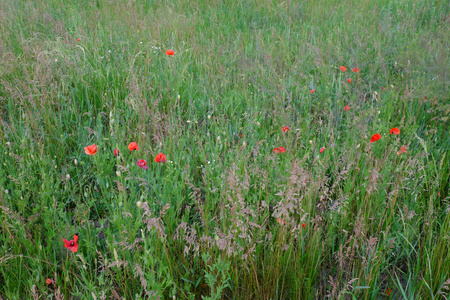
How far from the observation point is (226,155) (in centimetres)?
202

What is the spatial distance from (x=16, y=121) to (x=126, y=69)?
0.93 meters

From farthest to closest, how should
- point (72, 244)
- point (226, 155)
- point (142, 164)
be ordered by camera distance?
point (226, 155), point (142, 164), point (72, 244)

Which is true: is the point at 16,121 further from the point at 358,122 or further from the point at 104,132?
the point at 358,122

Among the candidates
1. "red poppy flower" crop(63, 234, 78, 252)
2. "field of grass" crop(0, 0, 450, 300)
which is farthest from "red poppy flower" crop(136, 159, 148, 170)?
"red poppy flower" crop(63, 234, 78, 252)

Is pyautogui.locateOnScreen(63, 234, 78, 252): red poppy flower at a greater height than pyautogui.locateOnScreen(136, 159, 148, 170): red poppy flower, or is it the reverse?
pyautogui.locateOnScreen(136, 159, 148, 170): red poppy flower

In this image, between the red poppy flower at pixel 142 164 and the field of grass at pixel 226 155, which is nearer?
the field of grass at pixel 226 155

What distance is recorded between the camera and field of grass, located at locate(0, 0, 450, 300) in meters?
1.39

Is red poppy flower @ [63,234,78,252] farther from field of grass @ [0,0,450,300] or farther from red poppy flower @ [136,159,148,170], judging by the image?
red poppy flower @ [136,159,148,170]

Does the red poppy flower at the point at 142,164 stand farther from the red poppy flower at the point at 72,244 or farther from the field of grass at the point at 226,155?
the red poppy flower at the point at 72,244

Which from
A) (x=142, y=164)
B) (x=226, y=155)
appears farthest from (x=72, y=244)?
(x=226, y=155)

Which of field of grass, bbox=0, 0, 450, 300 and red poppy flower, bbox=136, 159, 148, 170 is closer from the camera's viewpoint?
field of grass, bbox=0, 0, 450, 300

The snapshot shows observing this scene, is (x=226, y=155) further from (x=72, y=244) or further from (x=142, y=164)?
(x=72, y=244)

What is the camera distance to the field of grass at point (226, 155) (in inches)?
54.6

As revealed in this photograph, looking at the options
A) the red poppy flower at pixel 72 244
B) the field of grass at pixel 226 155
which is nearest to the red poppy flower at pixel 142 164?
the field of grass at pixel 226 155
